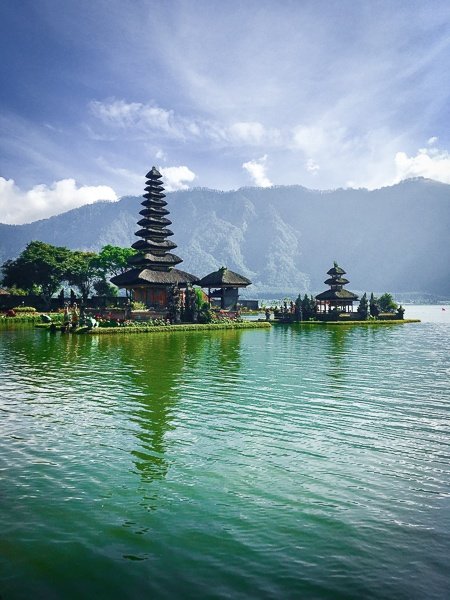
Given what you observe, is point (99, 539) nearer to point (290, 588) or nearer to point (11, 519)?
point (11, 519)

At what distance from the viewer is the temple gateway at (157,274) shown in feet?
205

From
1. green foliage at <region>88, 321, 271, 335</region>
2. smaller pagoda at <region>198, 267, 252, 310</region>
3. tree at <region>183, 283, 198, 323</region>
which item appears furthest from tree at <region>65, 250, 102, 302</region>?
green foliage at <region>88, 321, 271, 335</region>

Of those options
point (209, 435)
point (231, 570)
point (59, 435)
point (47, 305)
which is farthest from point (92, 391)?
point (47, 305)

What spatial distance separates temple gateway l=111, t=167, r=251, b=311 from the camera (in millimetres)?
62344

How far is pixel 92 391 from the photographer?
17.4 m

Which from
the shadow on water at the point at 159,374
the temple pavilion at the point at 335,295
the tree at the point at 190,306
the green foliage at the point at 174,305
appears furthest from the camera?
the temple pavilion at the point at 335,295

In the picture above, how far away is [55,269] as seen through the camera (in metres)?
79.9

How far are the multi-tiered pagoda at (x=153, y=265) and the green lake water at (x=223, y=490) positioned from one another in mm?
42675

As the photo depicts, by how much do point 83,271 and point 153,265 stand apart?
77.0ft

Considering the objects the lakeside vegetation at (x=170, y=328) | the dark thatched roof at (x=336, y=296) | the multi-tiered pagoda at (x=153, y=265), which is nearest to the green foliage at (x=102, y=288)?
the multi-tiered pagoda at (x=153, y=265)

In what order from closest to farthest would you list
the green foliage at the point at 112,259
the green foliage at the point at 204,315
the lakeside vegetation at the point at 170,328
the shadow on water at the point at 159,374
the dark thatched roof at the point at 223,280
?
the shadow on water at the point at 159,374, the lakeside vegetation at the point at 170,328, the green foliage at the point at 204,315, the dark thatched roof at the point at 223,280, the green foliage at the point at 112,259

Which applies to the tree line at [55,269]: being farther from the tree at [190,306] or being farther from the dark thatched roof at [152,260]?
the tree at [190,306]

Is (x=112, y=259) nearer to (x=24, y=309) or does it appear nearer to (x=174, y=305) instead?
(x=24, y=309)

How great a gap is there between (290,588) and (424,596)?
5.08 ft
